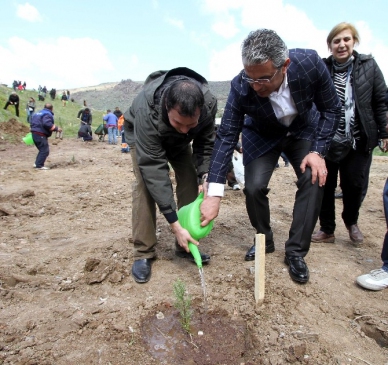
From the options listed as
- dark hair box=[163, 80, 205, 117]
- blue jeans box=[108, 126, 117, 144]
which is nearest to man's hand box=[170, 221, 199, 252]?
dark hair box=[163, 80, 205, 117]

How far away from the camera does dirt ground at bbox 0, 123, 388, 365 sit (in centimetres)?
200

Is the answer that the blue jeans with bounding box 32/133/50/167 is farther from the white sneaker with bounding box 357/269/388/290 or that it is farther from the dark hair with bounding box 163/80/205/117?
the white sneaker with bounding box 357/269/388/290

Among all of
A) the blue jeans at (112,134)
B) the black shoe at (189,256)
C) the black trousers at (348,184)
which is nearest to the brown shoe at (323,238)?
the black trousers at (348,184)

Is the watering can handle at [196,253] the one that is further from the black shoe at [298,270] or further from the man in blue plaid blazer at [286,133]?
the black shoe at [298,270]

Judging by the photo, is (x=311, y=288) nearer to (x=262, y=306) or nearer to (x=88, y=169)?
(x=262, y=306)

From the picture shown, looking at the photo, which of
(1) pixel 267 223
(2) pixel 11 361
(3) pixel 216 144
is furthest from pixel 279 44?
(2) pixel 11 361

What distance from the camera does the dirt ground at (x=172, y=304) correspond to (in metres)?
2.00

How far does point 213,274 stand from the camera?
274cm

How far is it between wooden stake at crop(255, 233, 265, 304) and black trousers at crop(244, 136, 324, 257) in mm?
464

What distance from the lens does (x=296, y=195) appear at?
2.58 meters

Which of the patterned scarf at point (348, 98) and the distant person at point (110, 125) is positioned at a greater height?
→ the patterned scarf at point (348, 98)

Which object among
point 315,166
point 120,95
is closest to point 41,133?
point 315,166

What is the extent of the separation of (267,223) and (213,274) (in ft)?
1.94

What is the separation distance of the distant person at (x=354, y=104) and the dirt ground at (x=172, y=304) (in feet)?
2.62
